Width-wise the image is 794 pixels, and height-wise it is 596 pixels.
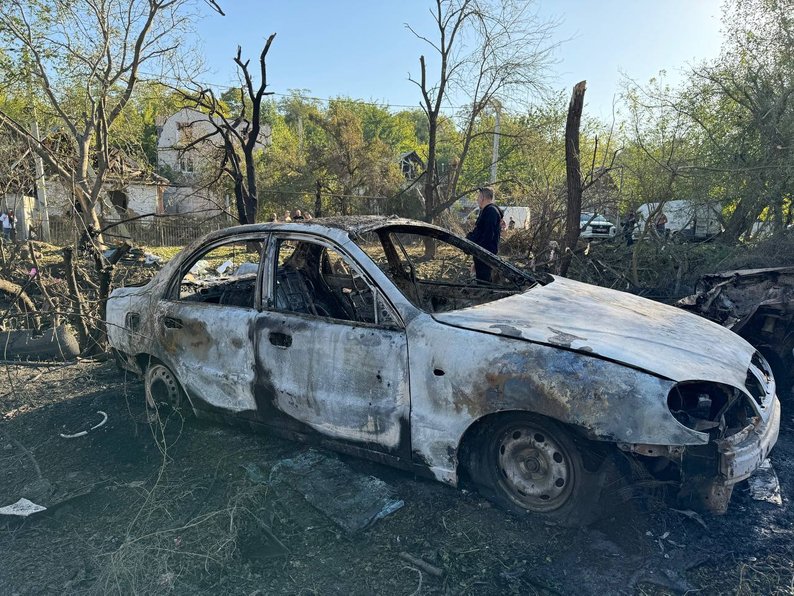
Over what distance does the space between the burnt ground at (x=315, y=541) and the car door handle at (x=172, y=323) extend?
36.5 inches

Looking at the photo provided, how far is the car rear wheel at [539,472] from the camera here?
2590 millimetres

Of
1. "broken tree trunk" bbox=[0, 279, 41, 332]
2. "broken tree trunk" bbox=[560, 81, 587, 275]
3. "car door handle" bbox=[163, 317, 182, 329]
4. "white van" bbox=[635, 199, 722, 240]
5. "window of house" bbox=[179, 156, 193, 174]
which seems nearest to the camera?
"car door handle" bbox=[163, 317, 182, 329]

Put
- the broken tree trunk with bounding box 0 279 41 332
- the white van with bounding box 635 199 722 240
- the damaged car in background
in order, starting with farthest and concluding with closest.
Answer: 1. the white van with bounding box 635 199 722 240
2. the broken tree trunk with bounding box 0 279 41 332
3. the damaged car in background

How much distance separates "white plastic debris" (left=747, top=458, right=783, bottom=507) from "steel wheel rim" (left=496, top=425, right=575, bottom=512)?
4.16 ft

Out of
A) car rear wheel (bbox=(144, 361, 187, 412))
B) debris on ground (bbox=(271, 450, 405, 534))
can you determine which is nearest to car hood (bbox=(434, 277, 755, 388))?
debris on ground (bbox=(271, 450, 405, 534))

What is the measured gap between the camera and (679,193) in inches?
441

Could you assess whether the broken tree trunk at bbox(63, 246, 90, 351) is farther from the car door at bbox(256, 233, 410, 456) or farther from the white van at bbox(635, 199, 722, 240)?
the white van at bbox(635, 199, 722, 240)

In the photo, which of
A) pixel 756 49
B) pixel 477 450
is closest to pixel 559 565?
pixel 477 450

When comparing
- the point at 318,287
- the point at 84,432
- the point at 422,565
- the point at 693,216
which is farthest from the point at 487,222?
the point at 693,216

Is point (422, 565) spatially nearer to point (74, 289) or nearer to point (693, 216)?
point (74, 289)

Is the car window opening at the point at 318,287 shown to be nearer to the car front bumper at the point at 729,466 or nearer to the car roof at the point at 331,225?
the car roof at the point at 331,225

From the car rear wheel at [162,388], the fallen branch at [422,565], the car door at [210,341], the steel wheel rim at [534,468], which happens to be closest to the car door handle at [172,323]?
the car door at [210,341]

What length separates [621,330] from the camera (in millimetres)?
2887

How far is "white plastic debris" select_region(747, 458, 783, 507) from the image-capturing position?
303 centimetres
